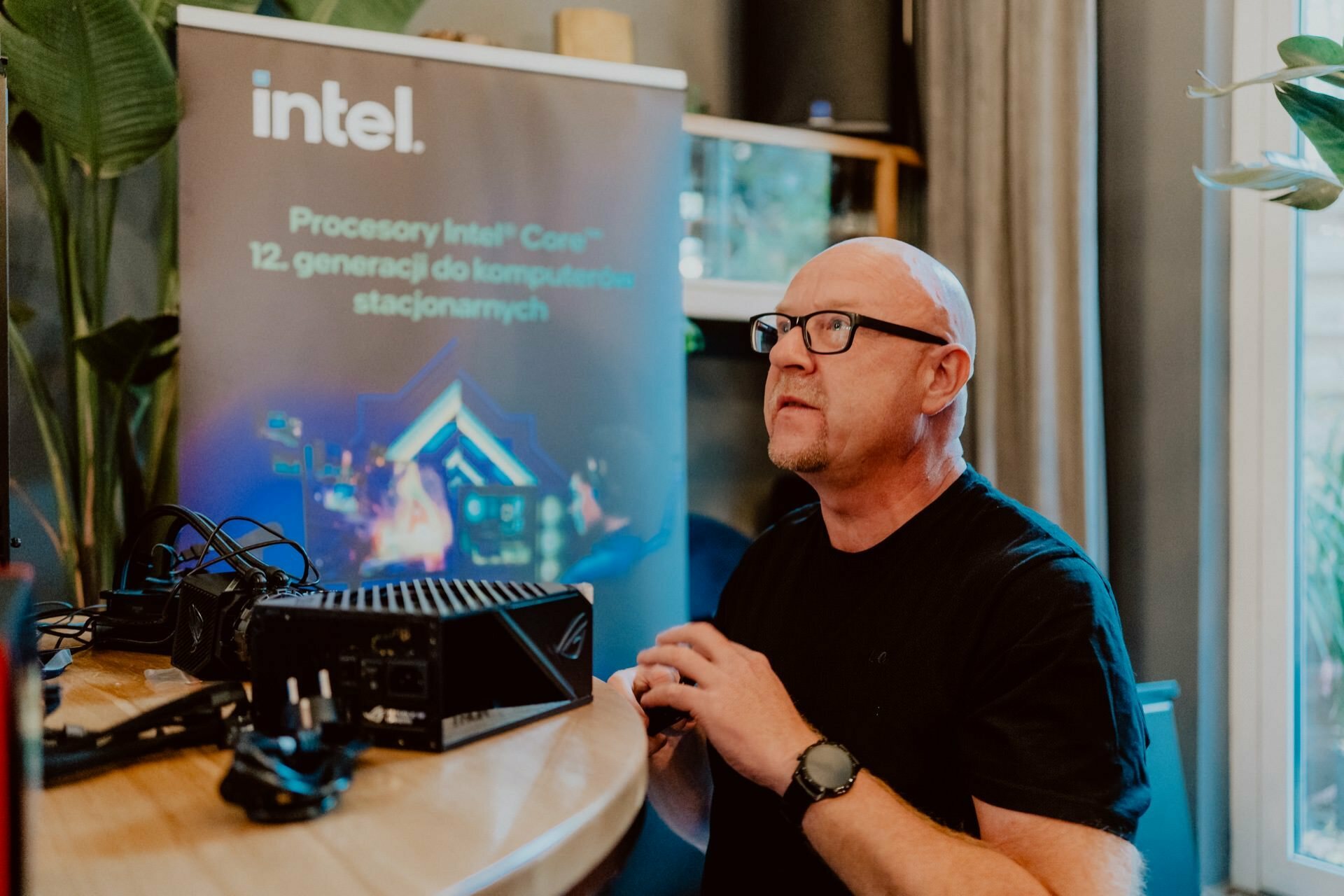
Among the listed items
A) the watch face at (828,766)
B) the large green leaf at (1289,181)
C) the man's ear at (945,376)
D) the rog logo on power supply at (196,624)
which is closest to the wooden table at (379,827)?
the rog logo on power supply at (196,624)

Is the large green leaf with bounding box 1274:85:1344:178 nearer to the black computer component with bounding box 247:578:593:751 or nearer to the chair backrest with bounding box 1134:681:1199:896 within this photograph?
the chair backrest with bounding box 1134:681:1199:896

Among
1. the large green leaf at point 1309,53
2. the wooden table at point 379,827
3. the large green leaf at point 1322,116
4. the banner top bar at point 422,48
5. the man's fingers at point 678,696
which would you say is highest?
the banner top bar at point 422,48

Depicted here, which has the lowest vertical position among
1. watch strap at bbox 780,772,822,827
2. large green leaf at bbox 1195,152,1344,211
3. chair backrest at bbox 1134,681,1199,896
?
chair backrest at bbox 1134,681,1199,896

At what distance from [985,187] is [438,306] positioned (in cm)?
144

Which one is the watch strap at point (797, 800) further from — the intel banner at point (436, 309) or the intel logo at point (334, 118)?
the intel logo at point (334, 118)

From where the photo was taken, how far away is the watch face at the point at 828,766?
1073 mm

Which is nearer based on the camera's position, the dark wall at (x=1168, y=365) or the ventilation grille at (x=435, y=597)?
the ventilation grille at (x=435, y=597)

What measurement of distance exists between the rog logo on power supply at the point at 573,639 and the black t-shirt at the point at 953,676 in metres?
0.42

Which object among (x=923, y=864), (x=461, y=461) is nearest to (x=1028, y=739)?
(x=923, y=864)

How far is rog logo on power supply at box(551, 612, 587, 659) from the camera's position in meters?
0.95

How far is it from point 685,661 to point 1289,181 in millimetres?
1120

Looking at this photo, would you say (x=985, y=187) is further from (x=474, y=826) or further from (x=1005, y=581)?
(x=474, y=826)

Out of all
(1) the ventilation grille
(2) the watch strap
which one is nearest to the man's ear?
(2) the watch strap

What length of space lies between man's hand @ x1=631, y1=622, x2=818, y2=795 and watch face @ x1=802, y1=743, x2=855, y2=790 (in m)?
0.01
